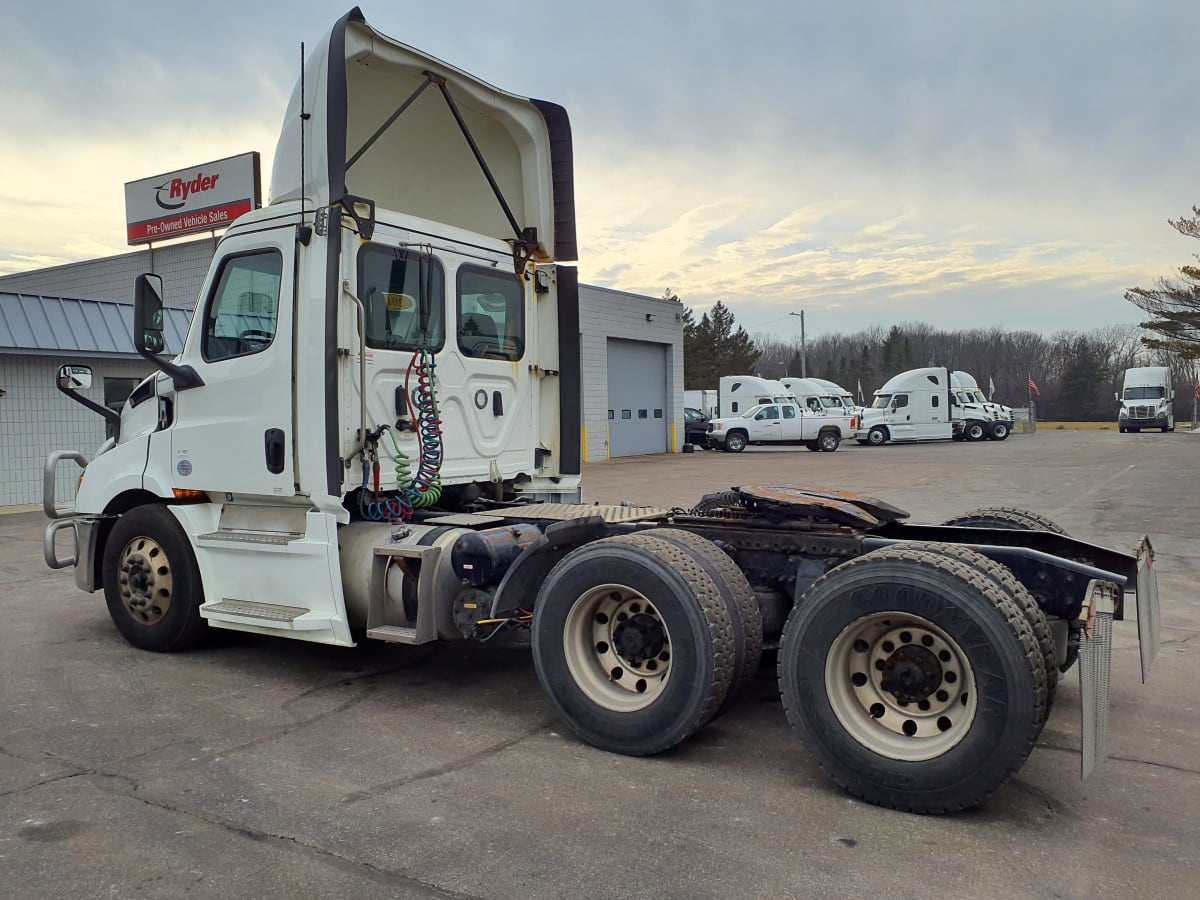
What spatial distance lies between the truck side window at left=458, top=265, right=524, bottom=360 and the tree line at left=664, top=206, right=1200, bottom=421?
99.4ft

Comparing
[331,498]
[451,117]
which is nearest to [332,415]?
[331,498]

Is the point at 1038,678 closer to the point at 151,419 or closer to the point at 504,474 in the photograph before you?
the point at 504,474

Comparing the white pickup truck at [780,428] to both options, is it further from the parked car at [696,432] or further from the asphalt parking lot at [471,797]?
the asphalt parking lot at [471,797]

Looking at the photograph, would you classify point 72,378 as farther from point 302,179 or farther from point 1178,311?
point 1178,311

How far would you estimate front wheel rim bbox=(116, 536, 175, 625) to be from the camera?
6402mm

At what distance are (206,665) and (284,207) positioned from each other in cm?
304

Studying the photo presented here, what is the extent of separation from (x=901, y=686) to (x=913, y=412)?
38402 millimetres

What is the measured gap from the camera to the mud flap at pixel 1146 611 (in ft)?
14.5

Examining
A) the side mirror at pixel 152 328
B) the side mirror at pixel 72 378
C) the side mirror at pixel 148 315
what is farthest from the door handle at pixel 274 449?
the side mirror at pixel 72 378

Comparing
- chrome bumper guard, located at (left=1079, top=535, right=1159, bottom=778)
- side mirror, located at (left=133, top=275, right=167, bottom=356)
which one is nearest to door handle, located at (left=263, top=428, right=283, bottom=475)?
side mirror, located at (left=133, top=275, right=167, bottom=356)

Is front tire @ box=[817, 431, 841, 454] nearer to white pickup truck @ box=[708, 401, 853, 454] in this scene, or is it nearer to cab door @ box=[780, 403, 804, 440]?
white pickup truck @ box=[708, 401, 853, 454]

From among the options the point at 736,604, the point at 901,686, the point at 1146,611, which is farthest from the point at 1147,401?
the point at 901,686

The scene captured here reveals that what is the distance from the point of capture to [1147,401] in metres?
46.9

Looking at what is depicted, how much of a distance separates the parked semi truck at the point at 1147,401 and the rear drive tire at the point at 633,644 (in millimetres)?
50019
